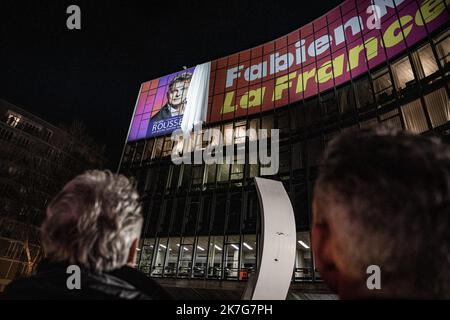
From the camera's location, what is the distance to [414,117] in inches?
593

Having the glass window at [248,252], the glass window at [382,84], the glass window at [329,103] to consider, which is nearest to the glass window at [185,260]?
the glass window at [248,252]

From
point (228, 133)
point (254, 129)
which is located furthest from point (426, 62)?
point (228, 133)

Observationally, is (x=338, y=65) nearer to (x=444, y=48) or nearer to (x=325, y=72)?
(x=325, y=72)

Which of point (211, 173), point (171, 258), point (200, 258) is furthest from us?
point (171, 258)

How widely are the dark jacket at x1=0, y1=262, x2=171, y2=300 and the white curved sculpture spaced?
3.22 meters

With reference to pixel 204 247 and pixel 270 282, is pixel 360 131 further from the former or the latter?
pixel 204 247

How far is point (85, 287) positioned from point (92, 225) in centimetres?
38

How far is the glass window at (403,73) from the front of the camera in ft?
52.3

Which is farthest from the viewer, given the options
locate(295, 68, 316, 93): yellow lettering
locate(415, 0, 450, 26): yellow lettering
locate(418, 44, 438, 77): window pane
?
locate(295, 68, 316, 93): yellow lettering

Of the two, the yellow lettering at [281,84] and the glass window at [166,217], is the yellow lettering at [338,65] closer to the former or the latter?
the yellow lettering at [281,84]

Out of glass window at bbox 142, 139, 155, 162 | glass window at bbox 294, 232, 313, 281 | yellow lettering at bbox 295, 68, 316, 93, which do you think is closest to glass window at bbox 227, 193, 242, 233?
glass window at bbox 294, 232, 313, 281

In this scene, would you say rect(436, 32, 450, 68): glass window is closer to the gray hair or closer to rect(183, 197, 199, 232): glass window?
rect(183, 197, 199, 232): glass window

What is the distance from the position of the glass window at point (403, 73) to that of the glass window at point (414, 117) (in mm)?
1506

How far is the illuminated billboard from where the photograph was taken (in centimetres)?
1613
